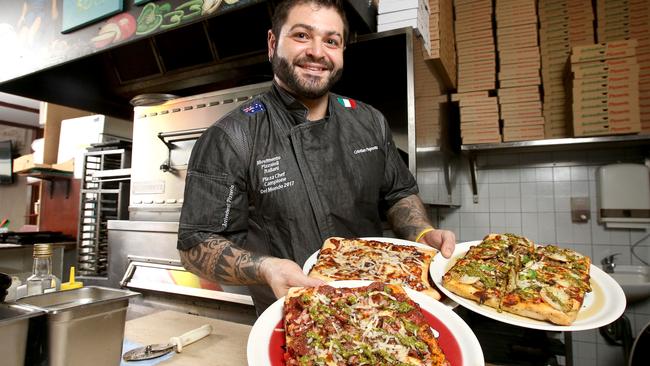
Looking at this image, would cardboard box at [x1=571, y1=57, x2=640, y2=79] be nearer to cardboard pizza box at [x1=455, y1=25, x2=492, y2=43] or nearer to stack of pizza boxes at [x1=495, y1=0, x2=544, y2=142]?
stack of pizza boxes at [x1=495, y1=0, x2=544, y2=142]

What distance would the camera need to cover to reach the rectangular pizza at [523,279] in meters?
1.01

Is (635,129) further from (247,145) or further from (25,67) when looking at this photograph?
(25,67)

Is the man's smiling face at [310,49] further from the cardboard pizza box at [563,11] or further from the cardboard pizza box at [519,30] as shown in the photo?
the cardboard pizza box at [563,11]

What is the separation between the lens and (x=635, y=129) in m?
2.81

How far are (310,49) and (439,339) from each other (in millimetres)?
1213

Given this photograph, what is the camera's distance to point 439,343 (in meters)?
0.88

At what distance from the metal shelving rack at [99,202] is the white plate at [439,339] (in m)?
2.96

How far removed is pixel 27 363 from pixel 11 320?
17cm

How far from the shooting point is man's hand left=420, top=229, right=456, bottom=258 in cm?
128

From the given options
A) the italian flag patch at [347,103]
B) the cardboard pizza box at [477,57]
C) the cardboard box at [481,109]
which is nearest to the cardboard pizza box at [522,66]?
the cardboard pizza box at [477,57]

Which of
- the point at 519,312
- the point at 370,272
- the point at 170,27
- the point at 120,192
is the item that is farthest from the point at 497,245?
the point at 120,192

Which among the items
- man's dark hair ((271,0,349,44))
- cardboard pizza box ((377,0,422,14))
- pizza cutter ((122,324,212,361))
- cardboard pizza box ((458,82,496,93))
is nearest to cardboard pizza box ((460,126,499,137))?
cardboard pizza box ((458,82,496,93))

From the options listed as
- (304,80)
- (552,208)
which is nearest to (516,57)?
(552,208)

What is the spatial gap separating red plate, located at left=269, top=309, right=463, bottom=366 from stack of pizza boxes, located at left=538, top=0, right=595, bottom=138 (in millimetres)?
2939
